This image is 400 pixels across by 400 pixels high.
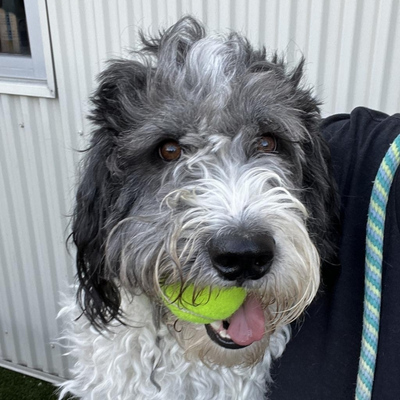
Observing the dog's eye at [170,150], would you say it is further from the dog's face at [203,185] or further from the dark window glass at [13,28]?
the dark window glass at [13,28]

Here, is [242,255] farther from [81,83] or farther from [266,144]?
[81,83]

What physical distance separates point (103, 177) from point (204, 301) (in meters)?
0.42

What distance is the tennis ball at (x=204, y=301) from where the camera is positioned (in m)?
1.04

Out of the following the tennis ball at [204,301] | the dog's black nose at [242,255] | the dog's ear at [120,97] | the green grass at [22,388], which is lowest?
the green grass at [22,388]

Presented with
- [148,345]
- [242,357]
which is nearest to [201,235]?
[242,357]

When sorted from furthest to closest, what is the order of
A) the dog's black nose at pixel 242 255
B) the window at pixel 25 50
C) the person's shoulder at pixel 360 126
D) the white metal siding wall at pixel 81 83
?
the window at pixel 25 50 < the white metal siding wall at pixel 81 83 < the person's shoulder at pixel 360 126 < the dog's black nose at pixel 242 255

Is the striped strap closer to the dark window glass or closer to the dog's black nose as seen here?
the dog's black nose

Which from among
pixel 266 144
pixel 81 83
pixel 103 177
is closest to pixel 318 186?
pixel 266 144

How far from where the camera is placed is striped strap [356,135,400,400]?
103 centimetres

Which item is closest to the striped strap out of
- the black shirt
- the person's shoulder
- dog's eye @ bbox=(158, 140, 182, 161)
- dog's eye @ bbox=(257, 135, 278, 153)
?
the black shirt

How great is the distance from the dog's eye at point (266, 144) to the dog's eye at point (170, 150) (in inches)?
7.8

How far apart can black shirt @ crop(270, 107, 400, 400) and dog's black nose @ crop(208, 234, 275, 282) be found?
0.29 meters

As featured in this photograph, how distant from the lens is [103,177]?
125 cm

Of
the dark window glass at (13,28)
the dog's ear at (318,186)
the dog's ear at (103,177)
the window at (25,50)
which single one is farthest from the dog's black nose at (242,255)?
the dark window glass at (13,28)
